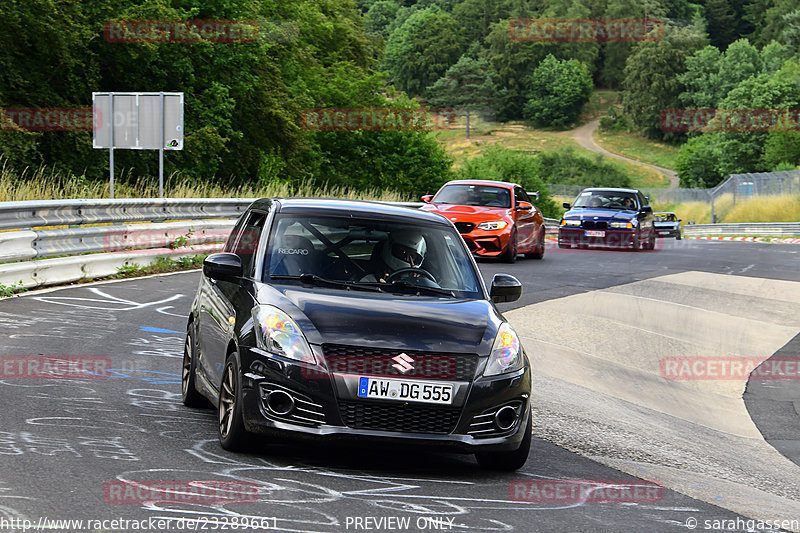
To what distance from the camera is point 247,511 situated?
5.19 meters

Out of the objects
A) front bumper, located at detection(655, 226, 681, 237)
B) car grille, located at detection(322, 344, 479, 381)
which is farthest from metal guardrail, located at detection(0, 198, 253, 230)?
front bumper, located at detection(655, 226, 681, 237)

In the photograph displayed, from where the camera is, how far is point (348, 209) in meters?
7.67

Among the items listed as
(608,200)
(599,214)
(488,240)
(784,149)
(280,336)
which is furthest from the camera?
(784,149)

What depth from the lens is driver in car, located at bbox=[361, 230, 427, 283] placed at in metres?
7.35

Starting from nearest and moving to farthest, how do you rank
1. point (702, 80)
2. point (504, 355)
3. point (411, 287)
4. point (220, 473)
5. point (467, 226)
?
point (220, 473)
point (504, 355)
point (411, 287)
point (467, 226)
point (702, 80)

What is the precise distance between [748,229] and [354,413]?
52771 millimetres

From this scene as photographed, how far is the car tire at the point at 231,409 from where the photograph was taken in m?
6.38

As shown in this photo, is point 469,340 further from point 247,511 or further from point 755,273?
point 755,273

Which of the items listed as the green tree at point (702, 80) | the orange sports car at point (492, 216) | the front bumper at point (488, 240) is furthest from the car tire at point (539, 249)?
the green tree at point (702, 80)

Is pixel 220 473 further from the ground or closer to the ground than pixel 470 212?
further from the ground

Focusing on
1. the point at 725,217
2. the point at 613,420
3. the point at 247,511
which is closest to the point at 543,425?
the point at 613,420

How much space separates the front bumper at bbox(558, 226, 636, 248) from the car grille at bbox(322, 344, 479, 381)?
948 inches

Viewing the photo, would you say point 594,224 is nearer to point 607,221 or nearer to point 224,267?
point 607,221

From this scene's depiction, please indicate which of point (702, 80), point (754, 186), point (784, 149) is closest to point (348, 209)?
point (754, 186)
